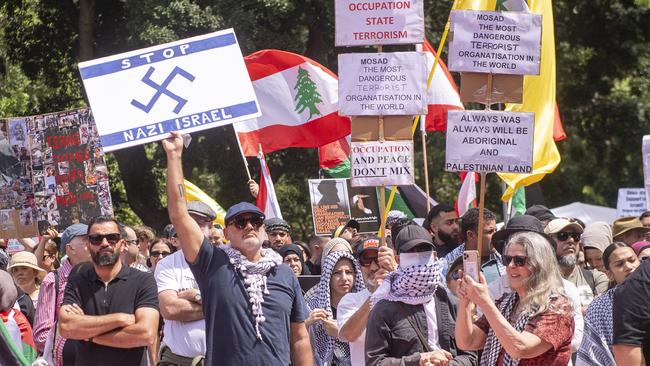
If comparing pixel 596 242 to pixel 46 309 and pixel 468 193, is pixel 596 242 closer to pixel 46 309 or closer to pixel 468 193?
pixel 468 193

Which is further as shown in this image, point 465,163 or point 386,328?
point 465,163

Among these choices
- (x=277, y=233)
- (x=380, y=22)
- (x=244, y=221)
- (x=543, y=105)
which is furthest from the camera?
(x=543, y=105)

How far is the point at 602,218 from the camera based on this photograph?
2022 cm

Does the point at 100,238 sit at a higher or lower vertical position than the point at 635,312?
higher

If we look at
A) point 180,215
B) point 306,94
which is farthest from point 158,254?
point 180,215

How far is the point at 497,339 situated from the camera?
21.0ft

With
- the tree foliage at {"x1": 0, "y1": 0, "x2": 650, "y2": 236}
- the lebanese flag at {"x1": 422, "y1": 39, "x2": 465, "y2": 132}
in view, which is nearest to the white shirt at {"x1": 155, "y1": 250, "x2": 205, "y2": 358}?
the lebanese flag at {"x1": 422, "y1": 39, "x2": 465, "y2": 132}

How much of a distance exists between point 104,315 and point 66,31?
18240 millimetres

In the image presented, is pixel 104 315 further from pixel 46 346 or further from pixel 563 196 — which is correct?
pixel 563 196

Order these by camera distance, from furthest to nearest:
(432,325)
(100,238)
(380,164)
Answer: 1. (380,164)
2. (100,238)
3. (432,325)

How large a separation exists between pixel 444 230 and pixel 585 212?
33.1ft

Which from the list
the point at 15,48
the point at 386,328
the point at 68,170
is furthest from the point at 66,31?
the point at 386,328

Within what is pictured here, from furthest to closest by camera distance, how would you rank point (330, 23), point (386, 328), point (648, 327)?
point (330, 23), point (386, 328), point (648, 327)

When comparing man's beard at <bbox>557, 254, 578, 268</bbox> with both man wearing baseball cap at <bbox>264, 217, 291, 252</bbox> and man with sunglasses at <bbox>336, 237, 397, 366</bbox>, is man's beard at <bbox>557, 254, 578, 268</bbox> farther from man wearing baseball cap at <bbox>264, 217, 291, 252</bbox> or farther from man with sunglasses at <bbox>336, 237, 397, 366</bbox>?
man wearing baseball cap at <bbox>264, 217, 291, 252</bbox>
